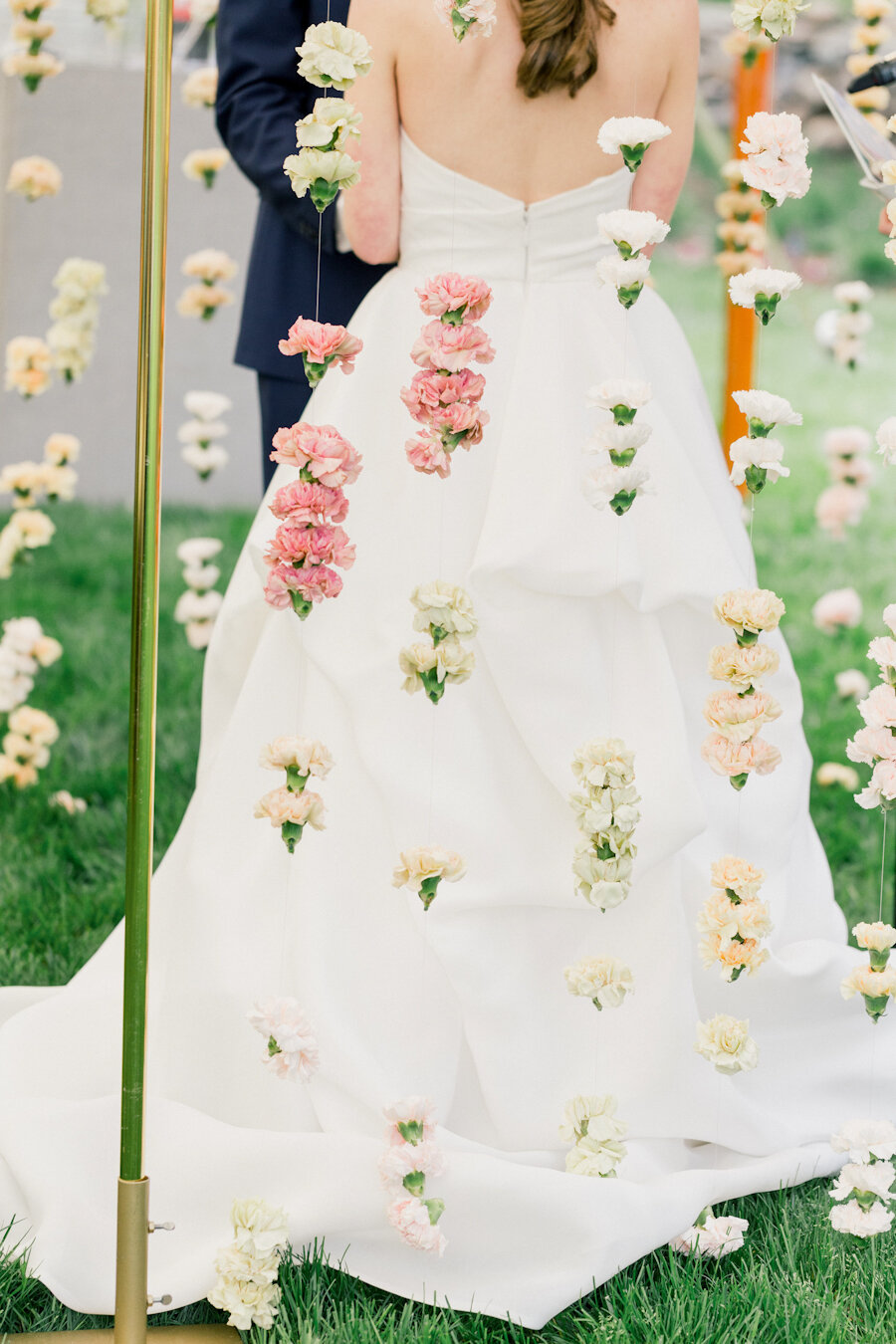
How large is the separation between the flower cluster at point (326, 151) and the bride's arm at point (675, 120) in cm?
64

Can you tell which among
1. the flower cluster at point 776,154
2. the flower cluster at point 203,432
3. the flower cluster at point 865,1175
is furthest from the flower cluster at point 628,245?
the flower cluster at point 203,432

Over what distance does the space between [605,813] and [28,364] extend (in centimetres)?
171

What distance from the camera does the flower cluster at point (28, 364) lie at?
2742 millimetres

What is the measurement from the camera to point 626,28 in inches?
72.0

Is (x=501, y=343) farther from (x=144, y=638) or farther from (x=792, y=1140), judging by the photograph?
(x=792, y=1140)

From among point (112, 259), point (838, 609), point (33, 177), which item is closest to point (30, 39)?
point (33, 177)

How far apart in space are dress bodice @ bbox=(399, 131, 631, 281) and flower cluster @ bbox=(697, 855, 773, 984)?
0.84m

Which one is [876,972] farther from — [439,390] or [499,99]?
[499,99]

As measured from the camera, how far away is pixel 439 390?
1460 mm

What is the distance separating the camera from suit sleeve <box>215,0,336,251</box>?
2260 mm

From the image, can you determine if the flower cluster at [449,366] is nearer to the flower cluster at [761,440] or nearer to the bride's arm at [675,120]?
the flower cluster at [761,440]

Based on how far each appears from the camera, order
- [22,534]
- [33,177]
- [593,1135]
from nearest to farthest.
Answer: [593,1135] → [33,177] → [22,534]

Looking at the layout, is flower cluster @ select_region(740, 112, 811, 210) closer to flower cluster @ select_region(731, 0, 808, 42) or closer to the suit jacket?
flower cluster @ select_region(731, 0, 808, 42)

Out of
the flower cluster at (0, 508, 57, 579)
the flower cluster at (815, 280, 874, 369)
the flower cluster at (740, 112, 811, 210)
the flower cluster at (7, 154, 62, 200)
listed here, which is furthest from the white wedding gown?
the flower cluster at (815, 280, 874, 369)
